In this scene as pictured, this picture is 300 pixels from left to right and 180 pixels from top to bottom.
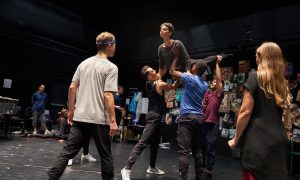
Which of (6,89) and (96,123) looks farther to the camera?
(6,89)

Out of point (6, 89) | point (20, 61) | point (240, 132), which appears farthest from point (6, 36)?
point (240, 132)

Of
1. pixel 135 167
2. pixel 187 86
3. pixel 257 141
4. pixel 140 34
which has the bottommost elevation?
pixel 135 167

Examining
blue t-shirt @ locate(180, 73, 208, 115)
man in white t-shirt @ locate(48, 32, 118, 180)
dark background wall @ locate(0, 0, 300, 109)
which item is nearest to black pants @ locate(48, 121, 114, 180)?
man in white t-shirt @ locate(48, 32, 118, 180)

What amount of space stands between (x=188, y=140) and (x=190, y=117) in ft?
0.87

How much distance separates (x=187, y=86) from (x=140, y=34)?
8.37 metres

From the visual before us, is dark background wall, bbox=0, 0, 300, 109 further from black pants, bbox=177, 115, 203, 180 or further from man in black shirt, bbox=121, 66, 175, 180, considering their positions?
black pants, bbox=177, 115, 203, 180

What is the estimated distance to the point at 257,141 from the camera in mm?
1907

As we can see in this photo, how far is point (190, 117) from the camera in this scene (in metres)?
3.39

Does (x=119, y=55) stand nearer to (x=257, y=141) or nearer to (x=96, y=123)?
(x=96, y=123)

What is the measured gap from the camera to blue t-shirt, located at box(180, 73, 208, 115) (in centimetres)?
344

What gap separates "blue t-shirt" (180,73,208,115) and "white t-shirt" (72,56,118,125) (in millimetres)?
1047

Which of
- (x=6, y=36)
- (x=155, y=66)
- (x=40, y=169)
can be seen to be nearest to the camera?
(x=40, y=169)

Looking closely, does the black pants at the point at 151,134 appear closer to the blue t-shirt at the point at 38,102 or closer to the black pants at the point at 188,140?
the black pants at the point at 188,140

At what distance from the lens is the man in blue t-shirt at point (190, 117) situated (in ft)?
11.0
